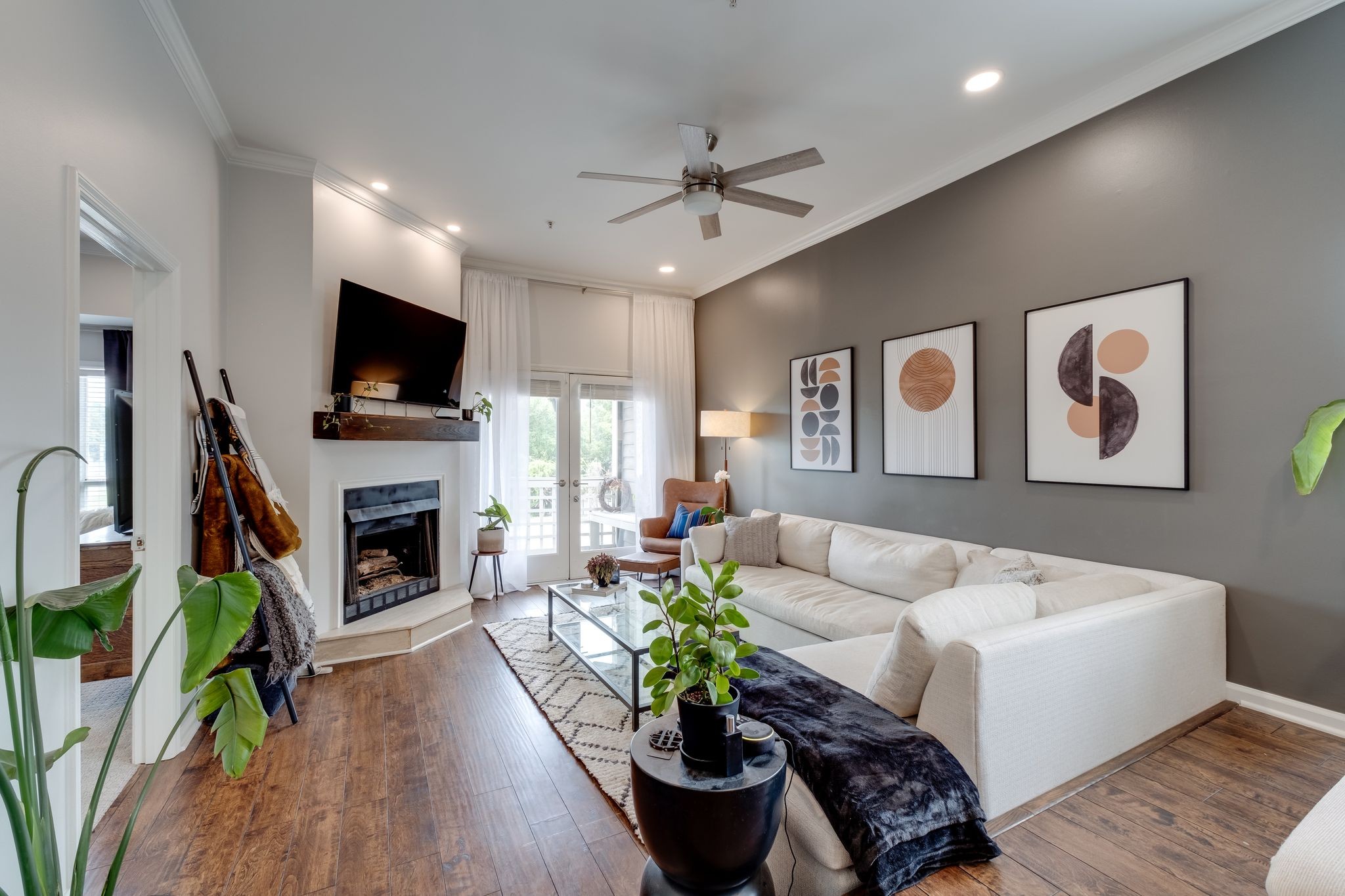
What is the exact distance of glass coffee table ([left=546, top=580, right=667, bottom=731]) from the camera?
2744 mm

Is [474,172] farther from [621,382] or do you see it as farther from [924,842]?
[924,842]

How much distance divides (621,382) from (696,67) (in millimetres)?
3507

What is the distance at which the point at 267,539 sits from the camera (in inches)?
112

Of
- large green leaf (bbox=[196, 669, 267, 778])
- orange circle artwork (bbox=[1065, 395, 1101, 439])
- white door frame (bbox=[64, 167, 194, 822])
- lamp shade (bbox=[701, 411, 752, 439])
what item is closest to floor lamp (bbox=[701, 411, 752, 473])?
lamp shade (bbox=[701, 411, 752, 439])

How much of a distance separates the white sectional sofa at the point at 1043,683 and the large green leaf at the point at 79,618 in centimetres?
158

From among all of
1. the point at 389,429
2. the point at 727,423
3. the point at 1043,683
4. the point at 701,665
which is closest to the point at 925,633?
the point at 1043,683

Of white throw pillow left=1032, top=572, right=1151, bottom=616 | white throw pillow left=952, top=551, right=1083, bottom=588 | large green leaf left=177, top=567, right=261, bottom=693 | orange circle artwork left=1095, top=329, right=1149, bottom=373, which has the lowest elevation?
white throw pillow left=952, top=551, right=1083, bottom=588

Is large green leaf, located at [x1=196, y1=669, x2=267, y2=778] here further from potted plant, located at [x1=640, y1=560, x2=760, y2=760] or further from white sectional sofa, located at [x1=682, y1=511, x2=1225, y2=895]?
white sectional sofa, located at [x1=682, y1=511, x2=1225, y2=895]

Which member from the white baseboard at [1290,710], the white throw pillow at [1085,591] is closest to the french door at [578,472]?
the white throw pillow at [1085,591]

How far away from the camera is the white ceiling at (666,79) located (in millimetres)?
2301

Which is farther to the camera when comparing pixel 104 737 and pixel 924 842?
pixel 104 737

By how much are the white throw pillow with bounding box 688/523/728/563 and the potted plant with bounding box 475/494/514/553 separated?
5.54 ft

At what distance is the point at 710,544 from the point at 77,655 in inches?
136

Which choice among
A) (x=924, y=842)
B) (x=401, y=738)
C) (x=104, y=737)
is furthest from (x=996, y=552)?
(x=104, y=737)
